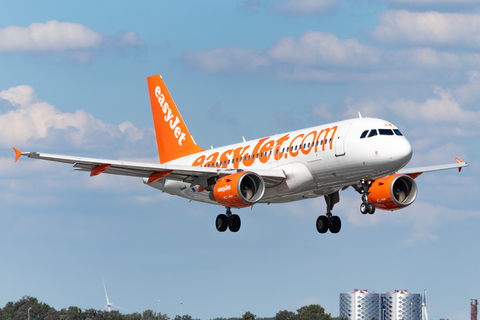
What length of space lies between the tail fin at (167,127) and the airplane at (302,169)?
5977 mm

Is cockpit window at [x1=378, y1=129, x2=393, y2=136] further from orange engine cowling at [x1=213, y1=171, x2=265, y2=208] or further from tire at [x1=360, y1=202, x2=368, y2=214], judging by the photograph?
orange engine cowling at [x1=213, y1=171, x2=265, y2=208]

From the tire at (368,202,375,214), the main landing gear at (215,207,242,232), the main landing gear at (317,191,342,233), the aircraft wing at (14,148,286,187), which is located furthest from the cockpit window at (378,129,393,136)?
the main landing gear at (215,207,242,232)

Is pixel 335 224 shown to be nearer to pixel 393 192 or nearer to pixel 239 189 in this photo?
pixel 393 192

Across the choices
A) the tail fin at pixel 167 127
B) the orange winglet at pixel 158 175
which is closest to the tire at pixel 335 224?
the orange winglet at pixel 158 175

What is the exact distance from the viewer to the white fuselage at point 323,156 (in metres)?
42.8

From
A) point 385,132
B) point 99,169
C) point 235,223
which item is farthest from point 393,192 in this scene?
point 99,169

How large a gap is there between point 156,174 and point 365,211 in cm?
1397

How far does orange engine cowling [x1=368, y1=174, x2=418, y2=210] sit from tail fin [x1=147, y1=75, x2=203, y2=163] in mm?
16789

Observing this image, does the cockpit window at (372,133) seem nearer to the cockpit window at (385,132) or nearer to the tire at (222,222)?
the cockpit window at (385,132)

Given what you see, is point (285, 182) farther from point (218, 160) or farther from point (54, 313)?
point (54, 313)

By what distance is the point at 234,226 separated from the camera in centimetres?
5216

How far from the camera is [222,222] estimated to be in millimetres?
52344

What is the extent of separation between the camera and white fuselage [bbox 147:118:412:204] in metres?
42.8

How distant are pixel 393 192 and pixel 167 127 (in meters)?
22.7
